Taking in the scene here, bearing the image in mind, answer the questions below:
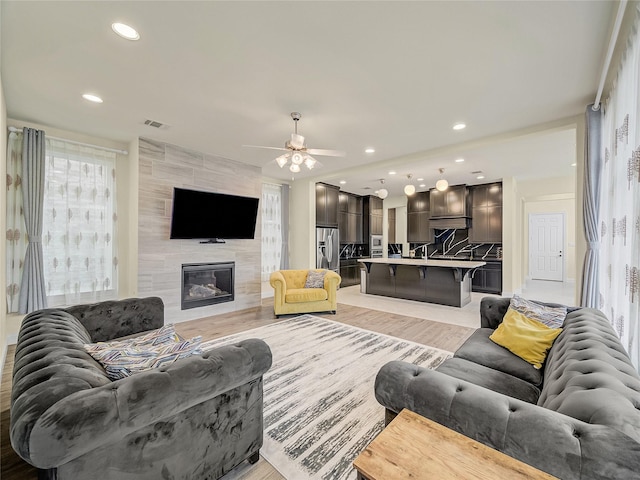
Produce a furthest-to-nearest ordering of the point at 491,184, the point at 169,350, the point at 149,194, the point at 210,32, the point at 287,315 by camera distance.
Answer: the point at 491,184 → the point at 287,315 → the point at 149,194 → the point at 210,32 → the point at 169,350

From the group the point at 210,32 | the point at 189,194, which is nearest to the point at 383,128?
the point at 210,32

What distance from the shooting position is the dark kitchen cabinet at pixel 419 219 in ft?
26.8

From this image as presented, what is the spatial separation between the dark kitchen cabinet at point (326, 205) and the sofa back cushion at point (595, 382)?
590cm

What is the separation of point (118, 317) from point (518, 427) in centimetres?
305

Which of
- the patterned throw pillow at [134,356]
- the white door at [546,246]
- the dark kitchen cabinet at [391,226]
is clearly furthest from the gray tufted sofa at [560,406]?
the white door at [546,246]

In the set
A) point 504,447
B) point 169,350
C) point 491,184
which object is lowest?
point 504,447

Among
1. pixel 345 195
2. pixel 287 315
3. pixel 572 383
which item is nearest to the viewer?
pixel 572 383

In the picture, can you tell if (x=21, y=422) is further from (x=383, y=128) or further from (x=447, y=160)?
(x=447, y=160)

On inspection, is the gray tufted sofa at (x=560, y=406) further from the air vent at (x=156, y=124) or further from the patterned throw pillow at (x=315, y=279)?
the air vent at (x=156, y=124)

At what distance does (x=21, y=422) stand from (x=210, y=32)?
2413 mm

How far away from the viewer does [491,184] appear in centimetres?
702

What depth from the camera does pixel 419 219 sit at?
27.2ft

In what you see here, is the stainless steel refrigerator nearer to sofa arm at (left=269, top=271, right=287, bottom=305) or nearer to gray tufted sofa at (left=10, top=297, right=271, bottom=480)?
sofa arm at (left=269, top=271, right=287, bottom=305)

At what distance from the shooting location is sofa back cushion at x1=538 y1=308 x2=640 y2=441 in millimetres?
901
